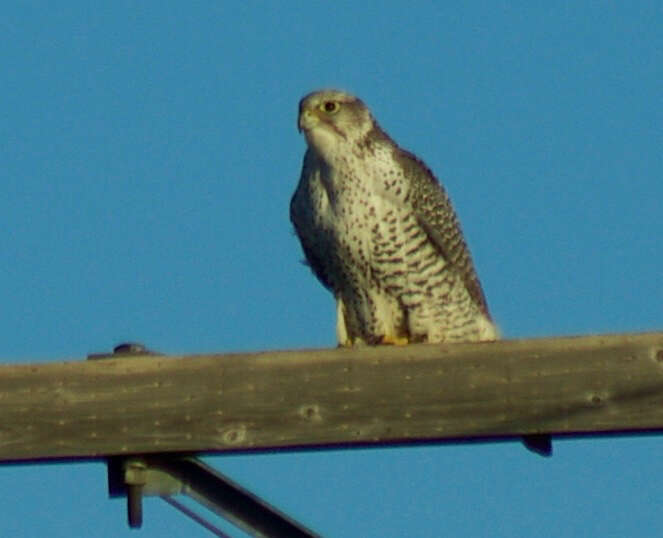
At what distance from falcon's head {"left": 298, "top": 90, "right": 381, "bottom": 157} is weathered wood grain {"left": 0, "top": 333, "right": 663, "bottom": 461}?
11.0 feet

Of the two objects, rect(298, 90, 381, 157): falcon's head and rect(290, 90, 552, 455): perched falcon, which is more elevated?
rect(298, 90, 381, 157): falcon's head

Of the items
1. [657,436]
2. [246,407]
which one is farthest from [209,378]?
[657,436]

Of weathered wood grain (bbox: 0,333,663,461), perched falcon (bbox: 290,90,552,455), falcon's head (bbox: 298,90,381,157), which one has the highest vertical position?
falcon's head (bbox: 298,90,381,157)

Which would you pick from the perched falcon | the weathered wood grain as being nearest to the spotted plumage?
the perched falcon

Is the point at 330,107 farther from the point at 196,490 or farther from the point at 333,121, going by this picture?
the point at 196,490

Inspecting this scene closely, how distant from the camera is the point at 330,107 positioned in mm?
8336

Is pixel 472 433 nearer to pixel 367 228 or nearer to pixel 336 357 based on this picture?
pixel 336 357

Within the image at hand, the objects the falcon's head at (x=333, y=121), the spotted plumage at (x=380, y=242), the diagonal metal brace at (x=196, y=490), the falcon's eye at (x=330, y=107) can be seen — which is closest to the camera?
the diagonal metal brace at (x=196, y=490)

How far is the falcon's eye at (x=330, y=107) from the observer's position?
→ 832cm

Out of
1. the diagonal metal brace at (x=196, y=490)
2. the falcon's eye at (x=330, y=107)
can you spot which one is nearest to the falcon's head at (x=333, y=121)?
the falcon's eye at (x=330, y=107)

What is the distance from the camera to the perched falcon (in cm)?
784

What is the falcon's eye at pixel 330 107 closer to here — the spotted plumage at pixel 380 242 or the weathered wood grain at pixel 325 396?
the spotted plumage at pixel 380 242

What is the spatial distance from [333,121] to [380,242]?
75 cm

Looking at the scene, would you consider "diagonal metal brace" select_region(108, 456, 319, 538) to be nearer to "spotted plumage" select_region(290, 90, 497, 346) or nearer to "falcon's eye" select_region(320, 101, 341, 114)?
"spotted plumage" select_region(290, 90, 497, 346)
